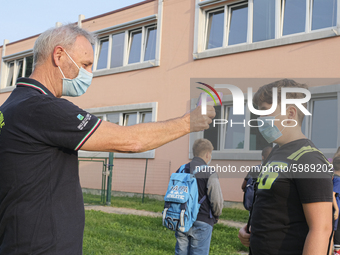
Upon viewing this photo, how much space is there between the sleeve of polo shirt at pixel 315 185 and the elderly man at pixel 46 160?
2.77ft

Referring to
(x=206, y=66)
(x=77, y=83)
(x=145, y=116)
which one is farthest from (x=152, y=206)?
(x=77, y=83)

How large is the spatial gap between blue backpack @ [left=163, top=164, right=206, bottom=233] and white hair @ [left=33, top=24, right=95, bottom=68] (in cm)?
246

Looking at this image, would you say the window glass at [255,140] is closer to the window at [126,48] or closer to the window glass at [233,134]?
the window glass at [233,134]

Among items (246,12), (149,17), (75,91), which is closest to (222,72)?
(246,12)

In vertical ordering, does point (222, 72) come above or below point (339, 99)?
above

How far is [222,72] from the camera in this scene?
468 inches

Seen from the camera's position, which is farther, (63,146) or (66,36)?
(66,36)

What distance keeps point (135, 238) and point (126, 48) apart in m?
10.1

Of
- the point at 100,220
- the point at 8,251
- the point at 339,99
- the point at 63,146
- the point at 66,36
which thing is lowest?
the point at 100,220

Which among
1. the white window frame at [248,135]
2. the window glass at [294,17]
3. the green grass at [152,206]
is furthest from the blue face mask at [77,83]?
the window glass at [294,17]

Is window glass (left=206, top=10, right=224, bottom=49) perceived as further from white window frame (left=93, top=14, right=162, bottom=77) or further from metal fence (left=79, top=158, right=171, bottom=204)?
metal fence (left=79, top=158, right=171, bottom=204)

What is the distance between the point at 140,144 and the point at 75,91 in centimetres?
69

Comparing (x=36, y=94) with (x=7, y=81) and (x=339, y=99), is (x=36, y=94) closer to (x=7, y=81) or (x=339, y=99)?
(x=339, y=99)

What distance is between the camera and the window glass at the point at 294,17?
1076 centimetres
